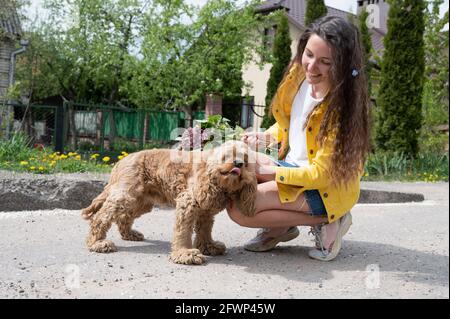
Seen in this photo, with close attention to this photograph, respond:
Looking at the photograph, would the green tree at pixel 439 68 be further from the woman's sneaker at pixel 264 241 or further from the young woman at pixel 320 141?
the woman's sneaker at pixel 264 241

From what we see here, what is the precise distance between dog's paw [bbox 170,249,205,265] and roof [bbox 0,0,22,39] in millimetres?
8569

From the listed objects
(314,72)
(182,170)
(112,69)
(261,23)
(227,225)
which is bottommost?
(227,225)

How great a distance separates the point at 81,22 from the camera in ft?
58.9

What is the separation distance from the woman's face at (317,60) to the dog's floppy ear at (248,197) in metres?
0.77

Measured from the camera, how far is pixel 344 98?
3309mm

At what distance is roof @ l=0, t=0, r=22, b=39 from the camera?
1021cm

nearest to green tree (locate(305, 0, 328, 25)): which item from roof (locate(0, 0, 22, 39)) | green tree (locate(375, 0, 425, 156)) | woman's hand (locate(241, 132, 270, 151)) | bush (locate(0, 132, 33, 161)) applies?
green tree (locate(375, 0, 425, 156))

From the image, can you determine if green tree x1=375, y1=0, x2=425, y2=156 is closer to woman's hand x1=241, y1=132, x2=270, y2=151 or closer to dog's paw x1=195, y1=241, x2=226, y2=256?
woman's hand x1=241, y1=132, x2=270, y2=151

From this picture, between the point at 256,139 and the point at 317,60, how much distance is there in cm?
82

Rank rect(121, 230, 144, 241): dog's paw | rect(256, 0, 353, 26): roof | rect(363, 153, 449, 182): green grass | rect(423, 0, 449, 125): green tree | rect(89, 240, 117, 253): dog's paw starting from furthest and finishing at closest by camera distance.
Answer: rect(256, 0, 353, 26): roof
rect(363, 153, 449, 182): green grass
rect(121, 230, 144, 241): dog's paw
rect(89, 240, 117, 253): dog's paw
rect(423, 0, 449, 125): green tree

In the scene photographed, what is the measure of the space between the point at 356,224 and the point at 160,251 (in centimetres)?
246

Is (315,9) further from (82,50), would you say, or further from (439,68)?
(439,68)

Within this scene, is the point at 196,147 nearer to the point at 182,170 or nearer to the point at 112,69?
the point at 182,170
